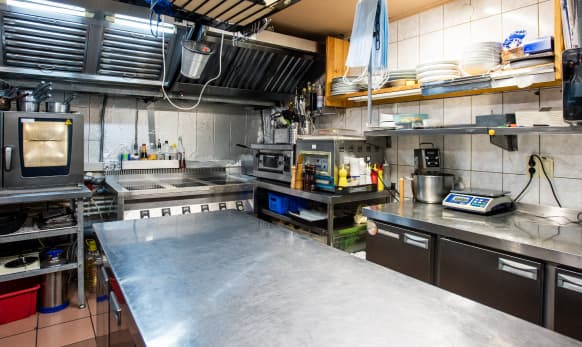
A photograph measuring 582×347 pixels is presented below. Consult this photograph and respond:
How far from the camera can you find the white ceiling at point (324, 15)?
2996 mm

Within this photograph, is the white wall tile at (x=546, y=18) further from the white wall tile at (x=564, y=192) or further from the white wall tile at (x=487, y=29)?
the white wall tile at (x=564, y=192)

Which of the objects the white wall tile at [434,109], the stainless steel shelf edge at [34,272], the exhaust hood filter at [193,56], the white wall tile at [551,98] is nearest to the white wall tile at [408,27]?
the white wall tile at [434,109]

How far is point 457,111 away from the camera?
283cm

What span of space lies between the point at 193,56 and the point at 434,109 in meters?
1.97

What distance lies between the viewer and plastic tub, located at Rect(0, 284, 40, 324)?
276cm

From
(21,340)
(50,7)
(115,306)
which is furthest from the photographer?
(50,7)

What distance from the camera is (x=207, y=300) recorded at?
3.52 feet

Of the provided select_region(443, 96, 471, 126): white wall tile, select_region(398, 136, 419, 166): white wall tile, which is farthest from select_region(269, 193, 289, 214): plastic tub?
select_region(443, 96, 471, 126): white wall tile

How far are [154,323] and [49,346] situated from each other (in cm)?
217

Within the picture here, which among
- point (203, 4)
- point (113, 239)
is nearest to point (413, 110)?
point (203, 4)

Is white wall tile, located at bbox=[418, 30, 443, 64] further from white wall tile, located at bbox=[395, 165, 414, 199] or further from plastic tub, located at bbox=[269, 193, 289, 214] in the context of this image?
plastic tub, located at bbox=[269, 193, 289, 214]

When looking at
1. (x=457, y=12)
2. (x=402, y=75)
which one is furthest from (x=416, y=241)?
(x=457, y=12)

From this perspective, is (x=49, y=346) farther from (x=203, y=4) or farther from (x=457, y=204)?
(x=457, y=204)

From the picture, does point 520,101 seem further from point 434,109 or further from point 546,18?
point 434,109
